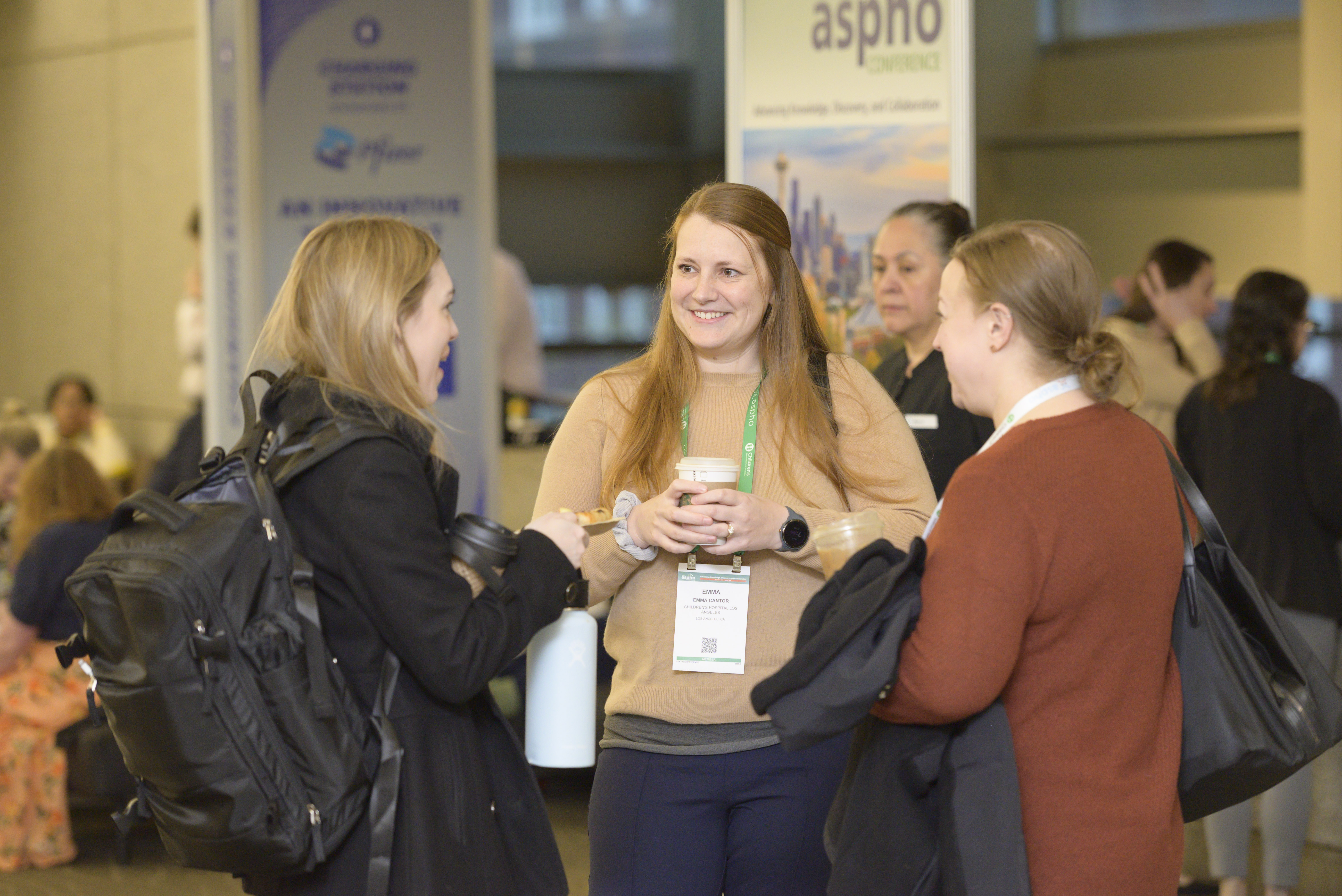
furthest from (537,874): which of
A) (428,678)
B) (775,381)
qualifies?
(775,381)

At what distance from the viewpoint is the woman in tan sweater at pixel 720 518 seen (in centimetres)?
192

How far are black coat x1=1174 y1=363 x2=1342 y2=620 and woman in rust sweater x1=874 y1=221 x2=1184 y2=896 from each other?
7.59 ft

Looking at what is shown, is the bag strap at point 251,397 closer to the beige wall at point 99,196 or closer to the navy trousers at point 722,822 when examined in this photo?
the navy trousers at point 722,822

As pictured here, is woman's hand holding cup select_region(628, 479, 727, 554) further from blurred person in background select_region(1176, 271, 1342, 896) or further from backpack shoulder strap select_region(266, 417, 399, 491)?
blurred person in background select_region(1176, 271, 1342, 896)

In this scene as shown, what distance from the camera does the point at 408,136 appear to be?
18.7ft

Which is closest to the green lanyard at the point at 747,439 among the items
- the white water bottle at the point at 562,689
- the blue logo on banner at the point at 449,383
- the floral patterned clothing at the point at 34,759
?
the white water bottle at the point at 562,689

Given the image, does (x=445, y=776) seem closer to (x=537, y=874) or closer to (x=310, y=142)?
(x=537, y=874)

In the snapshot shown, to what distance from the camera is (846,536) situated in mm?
1687

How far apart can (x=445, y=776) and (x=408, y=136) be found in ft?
14.7

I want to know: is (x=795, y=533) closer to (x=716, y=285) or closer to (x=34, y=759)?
(x=716, y=285)

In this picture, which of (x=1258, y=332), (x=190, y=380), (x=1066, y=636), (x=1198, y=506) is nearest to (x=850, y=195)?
(x=1258, y=332)

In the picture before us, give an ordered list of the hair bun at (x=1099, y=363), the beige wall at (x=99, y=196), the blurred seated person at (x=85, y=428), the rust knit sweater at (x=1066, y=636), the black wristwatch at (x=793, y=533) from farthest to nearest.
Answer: the beige wall at (x=99, y=196), the blurred seated person at (x=85, y=428), the black wristwatch at (x=793, y=533), the hair bun at (x=1099, y=363), the rust knit sweater at (x=1066, y=636)

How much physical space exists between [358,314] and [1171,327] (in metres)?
3.58

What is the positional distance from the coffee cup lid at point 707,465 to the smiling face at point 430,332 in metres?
0.36
